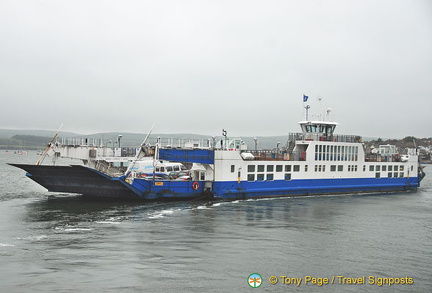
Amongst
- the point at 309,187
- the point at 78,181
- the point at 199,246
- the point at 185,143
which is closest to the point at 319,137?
the point at 309,187

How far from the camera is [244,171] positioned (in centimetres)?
4181

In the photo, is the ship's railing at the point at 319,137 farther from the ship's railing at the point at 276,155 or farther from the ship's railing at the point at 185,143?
the ship's railing at the point at 185,143

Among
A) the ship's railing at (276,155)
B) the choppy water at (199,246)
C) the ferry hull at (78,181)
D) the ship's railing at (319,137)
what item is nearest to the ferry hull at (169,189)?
the ferry hull at (78,181)

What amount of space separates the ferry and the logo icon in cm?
1996

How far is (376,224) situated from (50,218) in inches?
852

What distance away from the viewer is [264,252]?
73.3ft

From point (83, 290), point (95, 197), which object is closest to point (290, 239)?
point (83, 290)

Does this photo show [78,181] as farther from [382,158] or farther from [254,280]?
[382,158]

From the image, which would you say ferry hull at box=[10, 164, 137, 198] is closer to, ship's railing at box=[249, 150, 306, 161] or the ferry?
the ferry

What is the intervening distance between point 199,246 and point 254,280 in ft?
17.8

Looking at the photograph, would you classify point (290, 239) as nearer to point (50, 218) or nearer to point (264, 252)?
point (264, 252)

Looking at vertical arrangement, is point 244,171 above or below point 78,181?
above

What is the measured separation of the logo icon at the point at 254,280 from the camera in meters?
17.7

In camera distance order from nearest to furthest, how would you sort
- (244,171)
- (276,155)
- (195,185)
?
→ 1. (195,185)
2. (244,171)
3. (276,155)
